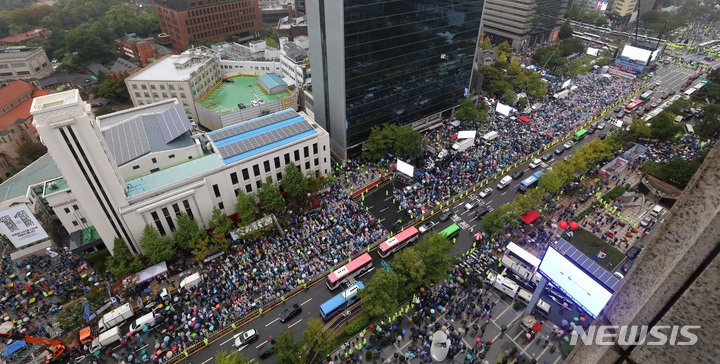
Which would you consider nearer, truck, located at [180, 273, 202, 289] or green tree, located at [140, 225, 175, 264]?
truck, located at [180, 273, 202, 289]

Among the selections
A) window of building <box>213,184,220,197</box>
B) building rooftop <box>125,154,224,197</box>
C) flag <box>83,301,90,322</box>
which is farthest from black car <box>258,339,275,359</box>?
building rooftop <box>125,154,224,197</box>

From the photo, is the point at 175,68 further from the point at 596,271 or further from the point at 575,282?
the point at 596,271

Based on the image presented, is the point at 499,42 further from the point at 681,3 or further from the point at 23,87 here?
the point at 23,87

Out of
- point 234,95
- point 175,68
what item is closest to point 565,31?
point 234,95

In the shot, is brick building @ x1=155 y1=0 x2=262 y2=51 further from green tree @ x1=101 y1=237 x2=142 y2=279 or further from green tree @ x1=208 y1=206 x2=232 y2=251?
green tree @ x1=101 y1=237 x2=142 y2=279

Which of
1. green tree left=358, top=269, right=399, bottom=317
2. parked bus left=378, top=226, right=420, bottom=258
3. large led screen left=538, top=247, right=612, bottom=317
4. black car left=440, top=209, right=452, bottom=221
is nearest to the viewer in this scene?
large led screen left=538, top=247, right=612, bottom=317

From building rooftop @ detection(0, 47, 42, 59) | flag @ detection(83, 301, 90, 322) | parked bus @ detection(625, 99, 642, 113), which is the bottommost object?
flag @ detection(83, 301, 90, 322)

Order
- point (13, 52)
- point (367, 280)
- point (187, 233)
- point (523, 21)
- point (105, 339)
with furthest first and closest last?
point (523, 21), point (13, 52), point (187, 233), point (367, 280), point (105, 339)
